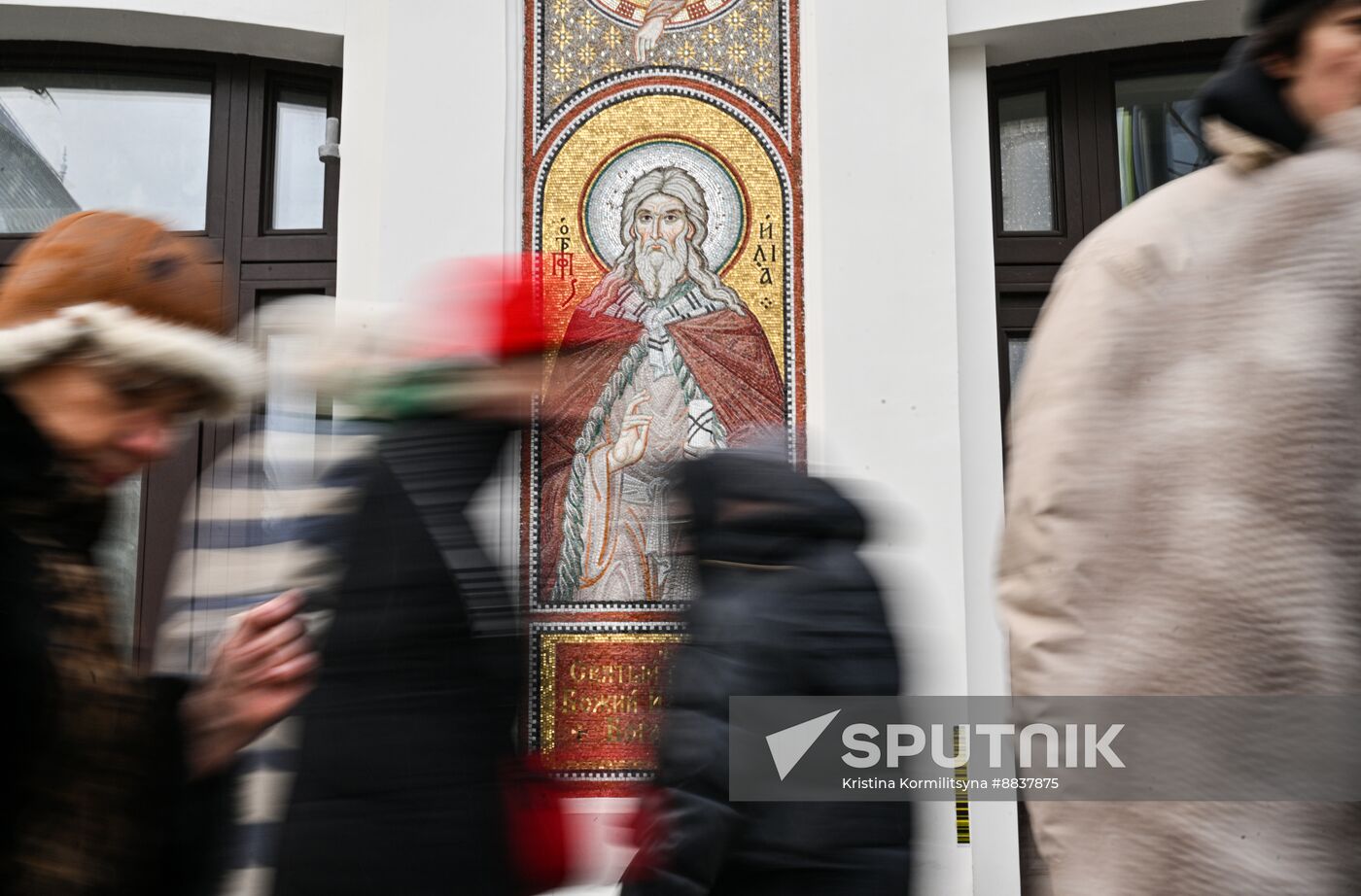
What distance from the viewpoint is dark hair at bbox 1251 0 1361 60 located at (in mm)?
1136

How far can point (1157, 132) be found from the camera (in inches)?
200

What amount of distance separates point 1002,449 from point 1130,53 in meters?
1.84

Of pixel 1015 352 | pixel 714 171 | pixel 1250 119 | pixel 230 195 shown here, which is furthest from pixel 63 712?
pixel 1015 352

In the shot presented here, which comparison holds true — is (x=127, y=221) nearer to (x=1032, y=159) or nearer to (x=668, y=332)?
(x=668, y=332)

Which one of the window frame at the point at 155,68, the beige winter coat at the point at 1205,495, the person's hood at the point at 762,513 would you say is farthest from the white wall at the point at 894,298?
the beige winter coat at the point at 1205,495

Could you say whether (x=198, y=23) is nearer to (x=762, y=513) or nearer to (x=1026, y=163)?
(x=1026, y=163)

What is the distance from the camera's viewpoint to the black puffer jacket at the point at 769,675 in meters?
1.79

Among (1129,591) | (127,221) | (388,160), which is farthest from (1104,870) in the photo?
(388,160)

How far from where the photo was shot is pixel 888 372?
15.0 feet

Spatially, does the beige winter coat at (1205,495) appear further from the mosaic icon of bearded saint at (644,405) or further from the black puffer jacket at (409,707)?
the mosaic icon of bearded saint at (644,405)

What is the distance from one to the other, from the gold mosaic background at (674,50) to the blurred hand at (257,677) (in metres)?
3.66

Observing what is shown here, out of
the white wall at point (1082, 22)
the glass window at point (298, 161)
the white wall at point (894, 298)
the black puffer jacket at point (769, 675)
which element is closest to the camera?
the black puffer jacket at point (769, 675)

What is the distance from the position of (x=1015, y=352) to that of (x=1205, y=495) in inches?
163

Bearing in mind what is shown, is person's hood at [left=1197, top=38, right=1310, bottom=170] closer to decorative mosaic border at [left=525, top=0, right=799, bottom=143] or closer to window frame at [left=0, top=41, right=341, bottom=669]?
decorative mosaic border at [left=525, top=0, right=799, bottom=143]
